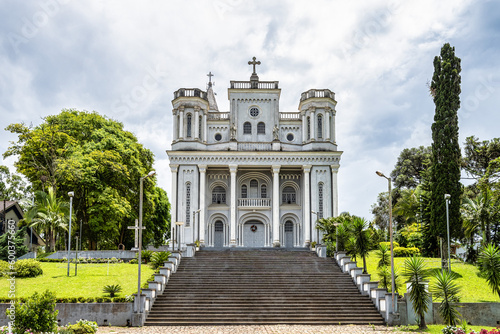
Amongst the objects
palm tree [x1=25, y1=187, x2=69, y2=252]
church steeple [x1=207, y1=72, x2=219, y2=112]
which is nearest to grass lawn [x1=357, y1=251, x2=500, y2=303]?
palm tree [x1=25, y1=187, x2=69, y2=252]

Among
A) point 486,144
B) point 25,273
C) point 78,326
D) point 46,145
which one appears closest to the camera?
point 78,326

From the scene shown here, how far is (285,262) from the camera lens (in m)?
31.2

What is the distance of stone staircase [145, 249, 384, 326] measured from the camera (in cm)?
2245

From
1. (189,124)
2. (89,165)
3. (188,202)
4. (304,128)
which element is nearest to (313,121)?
(304,128)

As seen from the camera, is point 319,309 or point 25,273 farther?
point 25,273

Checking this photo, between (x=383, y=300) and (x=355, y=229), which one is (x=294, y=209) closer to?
(x=355, y=229)

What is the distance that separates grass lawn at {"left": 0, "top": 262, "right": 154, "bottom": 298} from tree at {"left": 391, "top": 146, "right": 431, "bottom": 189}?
37168mm

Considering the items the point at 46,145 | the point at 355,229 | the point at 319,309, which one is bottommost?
the point at 319,309

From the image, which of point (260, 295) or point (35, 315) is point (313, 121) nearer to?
point (260, 295)

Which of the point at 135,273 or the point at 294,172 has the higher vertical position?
the point at 294,172

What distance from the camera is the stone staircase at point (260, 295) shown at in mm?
22453

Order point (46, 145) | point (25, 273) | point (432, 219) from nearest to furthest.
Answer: point (25, 273)
point (432, 219)
point (46, 145)

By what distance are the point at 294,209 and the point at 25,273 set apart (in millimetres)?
Answer: 22518

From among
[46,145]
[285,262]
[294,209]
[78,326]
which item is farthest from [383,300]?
[46,145]
